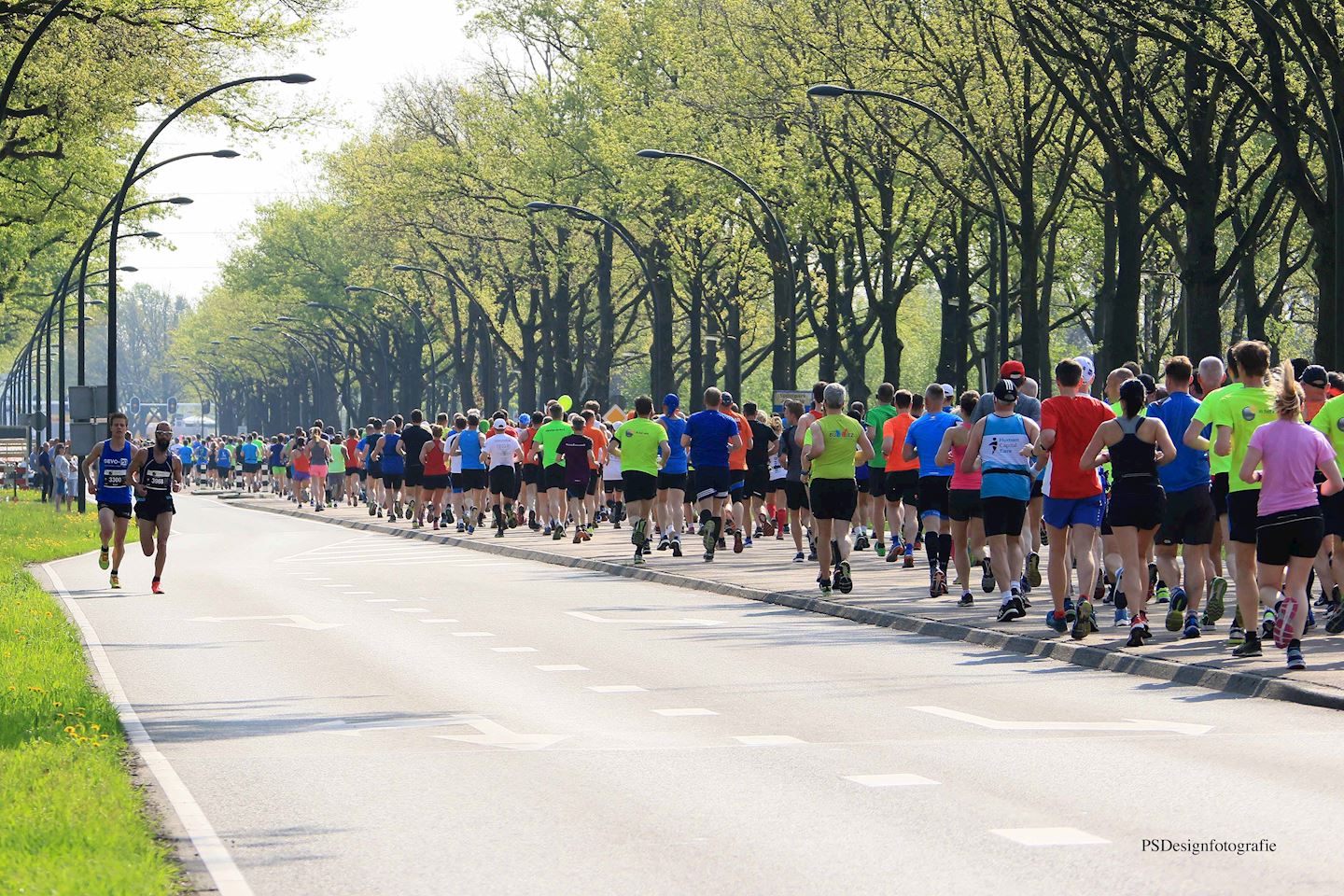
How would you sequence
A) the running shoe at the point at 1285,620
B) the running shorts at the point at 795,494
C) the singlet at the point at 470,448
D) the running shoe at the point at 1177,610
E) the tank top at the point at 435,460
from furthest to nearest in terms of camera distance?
1. the tank top at the point at 435,460
2. the singlet at the point at 470,448
3. the running shorts at the point at 795,494
4. the running shoe at the point at 1177,610
5. the running shoe at the point at 1285,620

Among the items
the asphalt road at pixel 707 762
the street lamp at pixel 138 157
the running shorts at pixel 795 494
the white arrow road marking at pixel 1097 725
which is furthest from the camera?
the street lamp at pixel 138 157

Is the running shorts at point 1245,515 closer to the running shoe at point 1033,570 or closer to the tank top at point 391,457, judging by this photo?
the running shoe at point 1033,570

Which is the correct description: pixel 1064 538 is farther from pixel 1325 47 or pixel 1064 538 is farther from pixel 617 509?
pixel 617 509

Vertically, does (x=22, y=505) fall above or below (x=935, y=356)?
below

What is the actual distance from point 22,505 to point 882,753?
44.3m

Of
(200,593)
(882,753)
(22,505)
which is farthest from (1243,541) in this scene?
(22,505)

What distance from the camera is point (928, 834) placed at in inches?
302

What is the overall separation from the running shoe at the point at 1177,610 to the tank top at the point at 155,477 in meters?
10.9

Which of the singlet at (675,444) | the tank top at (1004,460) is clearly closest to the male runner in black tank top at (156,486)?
the singlet at (675,444)

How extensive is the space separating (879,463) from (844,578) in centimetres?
466

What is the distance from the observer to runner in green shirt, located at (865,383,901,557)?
2312 cm

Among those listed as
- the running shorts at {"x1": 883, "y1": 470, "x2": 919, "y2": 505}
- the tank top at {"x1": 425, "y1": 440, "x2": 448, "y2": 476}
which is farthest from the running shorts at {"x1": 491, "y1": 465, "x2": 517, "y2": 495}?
the running shorts at {"x1": 883, "y1": 470, "x2": 919, "y2": 505}

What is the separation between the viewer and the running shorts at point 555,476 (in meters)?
31.1

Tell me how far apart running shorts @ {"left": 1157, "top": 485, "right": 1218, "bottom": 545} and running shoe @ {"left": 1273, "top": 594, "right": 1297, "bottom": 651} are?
1.84 metres
